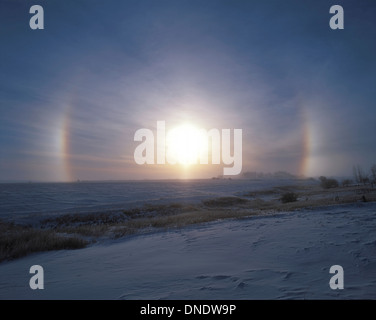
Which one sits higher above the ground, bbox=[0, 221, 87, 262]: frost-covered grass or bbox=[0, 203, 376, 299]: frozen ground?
bbox=[0, 203, 376, 299]: frozen ground

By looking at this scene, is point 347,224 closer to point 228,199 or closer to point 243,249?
point 243,249

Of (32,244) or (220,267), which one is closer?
(220,267)

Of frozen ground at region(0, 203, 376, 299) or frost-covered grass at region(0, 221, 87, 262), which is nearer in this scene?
frozen ground at region(0, 203, 376, 299)

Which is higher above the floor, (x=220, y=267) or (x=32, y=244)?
(x=220, y=267)

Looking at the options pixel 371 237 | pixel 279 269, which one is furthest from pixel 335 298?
pixel 371 237

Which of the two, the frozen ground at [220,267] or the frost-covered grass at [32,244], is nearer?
the frozen ground at [220,267]

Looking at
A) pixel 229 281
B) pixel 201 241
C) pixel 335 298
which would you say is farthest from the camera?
pixel 201 241

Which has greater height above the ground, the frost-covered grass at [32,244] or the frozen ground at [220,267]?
the frozen ground at [220,267]

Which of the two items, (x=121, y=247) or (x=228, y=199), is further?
(x=228, y=199)
